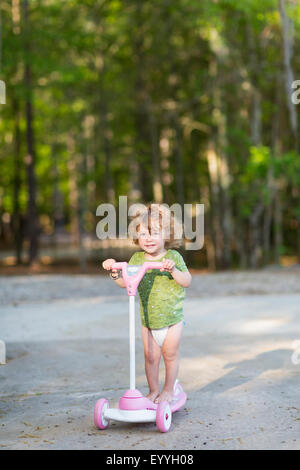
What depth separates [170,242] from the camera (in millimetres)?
4793

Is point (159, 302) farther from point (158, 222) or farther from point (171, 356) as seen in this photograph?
point (158, 222)

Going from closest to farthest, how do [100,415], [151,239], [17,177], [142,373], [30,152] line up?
[100,415], [151,239], [142,373], [30,152], [17,177]

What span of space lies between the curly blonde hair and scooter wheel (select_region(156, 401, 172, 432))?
105 cm

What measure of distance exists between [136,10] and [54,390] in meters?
18.1

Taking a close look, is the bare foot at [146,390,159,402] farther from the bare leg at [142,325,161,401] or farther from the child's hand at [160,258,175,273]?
the child's hand at [160,258,175,273]

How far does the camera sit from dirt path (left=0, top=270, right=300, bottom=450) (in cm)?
428

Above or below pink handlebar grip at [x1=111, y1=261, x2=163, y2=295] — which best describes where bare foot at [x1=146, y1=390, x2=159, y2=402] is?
below

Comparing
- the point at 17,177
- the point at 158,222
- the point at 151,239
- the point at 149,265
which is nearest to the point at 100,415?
the point at 149,265

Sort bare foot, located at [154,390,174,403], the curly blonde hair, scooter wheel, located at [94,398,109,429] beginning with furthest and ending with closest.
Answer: the curly blonde hair < bare foot, located at [154,390,174,403] < scooter wheel, located at [94,398,109,429]

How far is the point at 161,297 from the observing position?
4.73m

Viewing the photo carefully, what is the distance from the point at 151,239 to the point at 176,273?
0.30 m

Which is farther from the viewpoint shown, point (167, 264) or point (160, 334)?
point (160, 334)

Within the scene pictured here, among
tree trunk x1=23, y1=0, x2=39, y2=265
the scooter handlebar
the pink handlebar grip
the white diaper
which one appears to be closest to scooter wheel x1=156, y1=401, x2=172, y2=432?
the white diaper

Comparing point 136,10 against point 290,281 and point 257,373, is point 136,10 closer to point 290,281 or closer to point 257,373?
point 290,281
